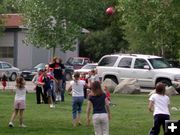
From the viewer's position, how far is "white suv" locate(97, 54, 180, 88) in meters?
30.0

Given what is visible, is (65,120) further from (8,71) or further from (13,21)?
(13,21)

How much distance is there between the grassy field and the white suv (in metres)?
6.23

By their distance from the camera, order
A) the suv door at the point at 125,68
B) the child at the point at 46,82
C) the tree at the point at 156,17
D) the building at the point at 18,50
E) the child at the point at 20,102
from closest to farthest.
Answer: the child at the point at 20,102 → the child at the point at 46,82 → the suv door at the point at 125,68 → the tree at the point at 156,17 → the building at the point at 18,50

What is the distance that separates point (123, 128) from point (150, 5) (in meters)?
21.8

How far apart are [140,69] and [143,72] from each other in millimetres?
248

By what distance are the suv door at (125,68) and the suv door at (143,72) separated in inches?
11.2

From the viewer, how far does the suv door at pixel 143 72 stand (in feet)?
100.0

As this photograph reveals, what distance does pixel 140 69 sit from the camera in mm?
30859

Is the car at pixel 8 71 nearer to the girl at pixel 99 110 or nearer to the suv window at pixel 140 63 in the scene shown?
the suv window at pixel 140 63

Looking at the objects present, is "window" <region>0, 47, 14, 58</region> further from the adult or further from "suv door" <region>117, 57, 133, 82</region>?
the adult

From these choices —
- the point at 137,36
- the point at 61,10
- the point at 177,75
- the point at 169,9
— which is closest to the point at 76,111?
the point at 177,75

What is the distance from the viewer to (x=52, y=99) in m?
22.7

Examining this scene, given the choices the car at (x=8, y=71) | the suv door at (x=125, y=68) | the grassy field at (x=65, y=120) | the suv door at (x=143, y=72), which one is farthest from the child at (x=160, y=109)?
the car at (x=8, y=71)

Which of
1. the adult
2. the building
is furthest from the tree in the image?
the building
